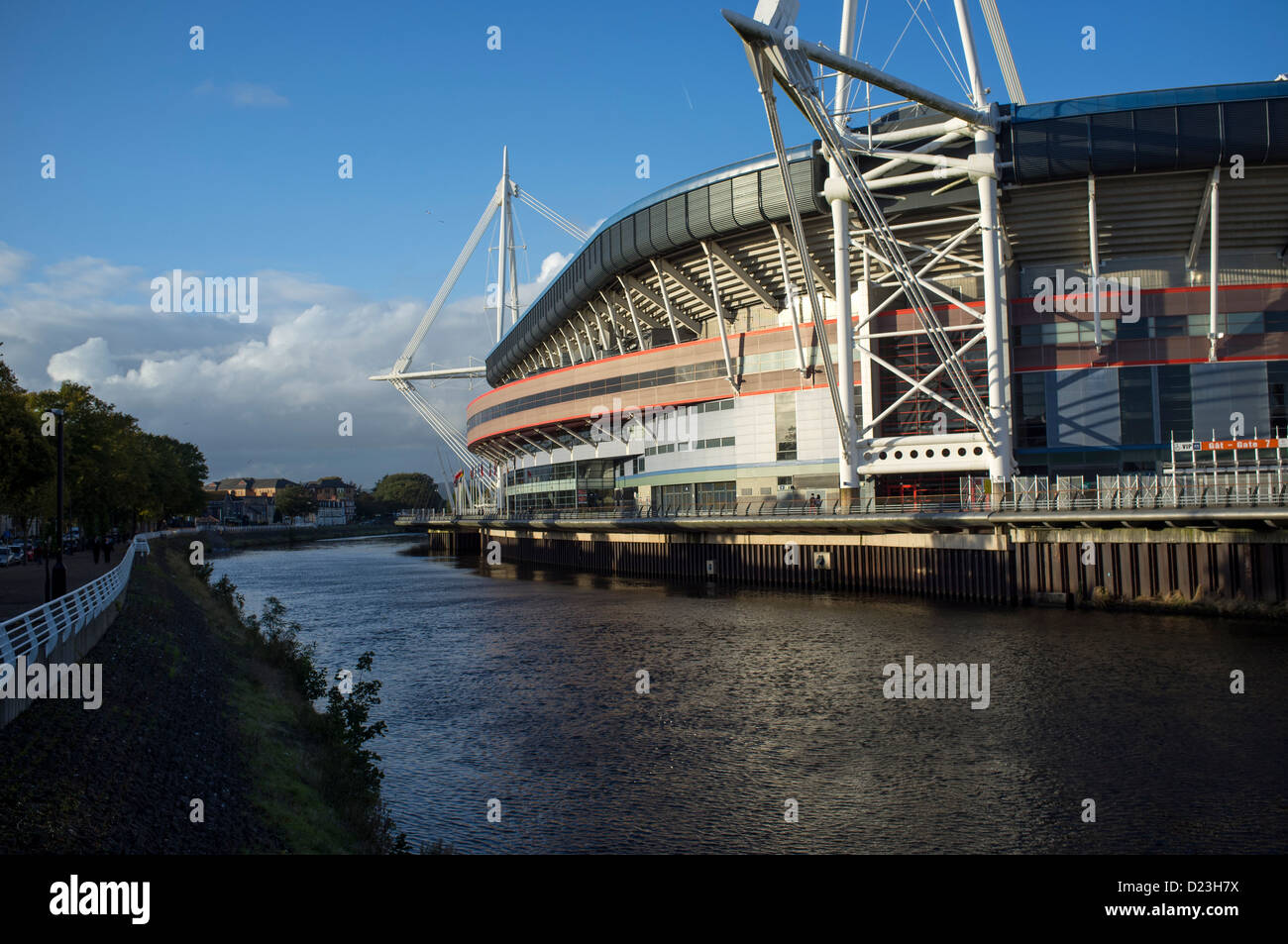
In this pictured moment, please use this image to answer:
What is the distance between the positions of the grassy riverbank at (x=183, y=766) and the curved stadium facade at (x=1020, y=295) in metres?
30.0

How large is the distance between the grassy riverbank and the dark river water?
1245 mm

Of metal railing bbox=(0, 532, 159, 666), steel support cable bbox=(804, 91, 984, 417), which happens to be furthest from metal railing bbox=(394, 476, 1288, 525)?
metal railing bbox=(0, 532, 159, 666)

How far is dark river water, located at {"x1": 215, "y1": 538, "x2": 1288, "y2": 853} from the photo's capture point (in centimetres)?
1224

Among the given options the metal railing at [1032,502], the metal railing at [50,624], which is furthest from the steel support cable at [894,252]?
the metal railing at [50,624]

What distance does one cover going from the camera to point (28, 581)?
2981cm

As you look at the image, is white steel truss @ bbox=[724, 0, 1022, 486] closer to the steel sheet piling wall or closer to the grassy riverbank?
the steel sheet piling wall

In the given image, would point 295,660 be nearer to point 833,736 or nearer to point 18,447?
point 18,447

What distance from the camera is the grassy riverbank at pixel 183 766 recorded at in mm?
8820

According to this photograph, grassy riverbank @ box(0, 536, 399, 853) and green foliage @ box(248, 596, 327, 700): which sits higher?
grassy riverbank @ box(0, 536, 399, 853)

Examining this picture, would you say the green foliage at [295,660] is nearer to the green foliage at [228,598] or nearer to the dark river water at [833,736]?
the dark river water at [833,736]
